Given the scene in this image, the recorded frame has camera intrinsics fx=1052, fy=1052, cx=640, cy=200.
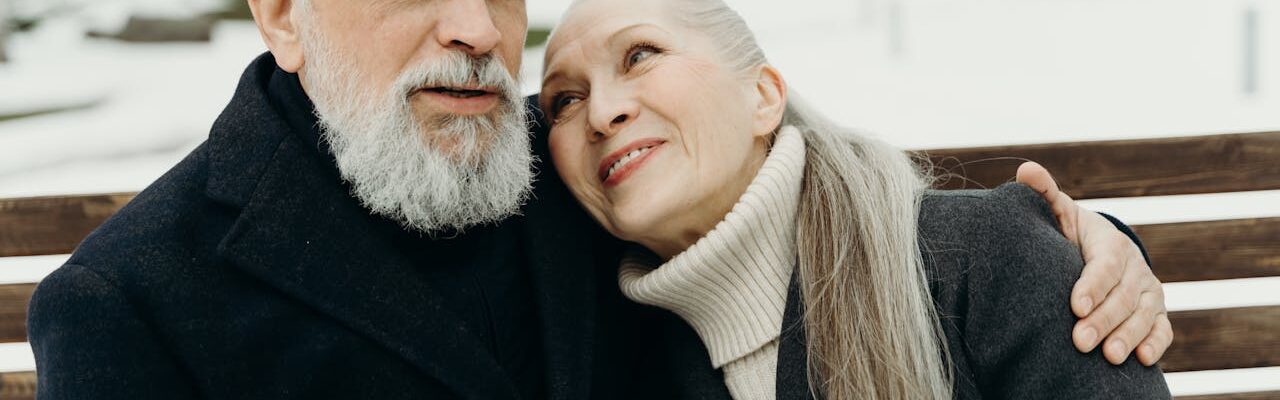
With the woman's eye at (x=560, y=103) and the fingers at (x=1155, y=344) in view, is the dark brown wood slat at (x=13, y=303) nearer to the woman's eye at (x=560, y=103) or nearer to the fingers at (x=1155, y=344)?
the woman's eye at (x=560, y=103)

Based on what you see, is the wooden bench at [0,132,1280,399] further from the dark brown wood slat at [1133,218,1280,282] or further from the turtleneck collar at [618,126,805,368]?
the turtleneck collar at [618,126,805,368]

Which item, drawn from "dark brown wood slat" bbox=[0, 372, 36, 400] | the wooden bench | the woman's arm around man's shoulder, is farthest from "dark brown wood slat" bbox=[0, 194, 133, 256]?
the woman's arm around man's shoulder

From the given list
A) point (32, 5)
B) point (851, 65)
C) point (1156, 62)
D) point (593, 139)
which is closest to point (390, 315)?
point (593, 139)

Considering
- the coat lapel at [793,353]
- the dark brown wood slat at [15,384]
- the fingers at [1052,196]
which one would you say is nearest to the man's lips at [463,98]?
the coat lapel at [793,353]

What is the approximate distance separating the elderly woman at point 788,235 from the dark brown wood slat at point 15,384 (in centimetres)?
168

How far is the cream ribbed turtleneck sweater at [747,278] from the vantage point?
1.81 metres

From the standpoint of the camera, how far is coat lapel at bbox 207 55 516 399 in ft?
5.67

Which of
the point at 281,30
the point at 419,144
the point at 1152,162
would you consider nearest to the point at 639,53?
the point at 419,144

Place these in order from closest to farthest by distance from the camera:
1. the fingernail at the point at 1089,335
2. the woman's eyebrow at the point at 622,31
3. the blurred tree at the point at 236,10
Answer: the fingernail at the point at 1089,335
the woman's eyebrow at the point at 622,31
the blurred tree at the point at 236,10

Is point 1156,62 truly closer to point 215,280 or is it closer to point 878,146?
point 878,146

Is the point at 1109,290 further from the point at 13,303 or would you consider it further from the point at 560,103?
the point at 13,303

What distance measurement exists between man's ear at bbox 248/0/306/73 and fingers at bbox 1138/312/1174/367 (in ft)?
5.01

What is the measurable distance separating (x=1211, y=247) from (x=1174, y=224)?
11 centimetres

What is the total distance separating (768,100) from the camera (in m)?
1.97
